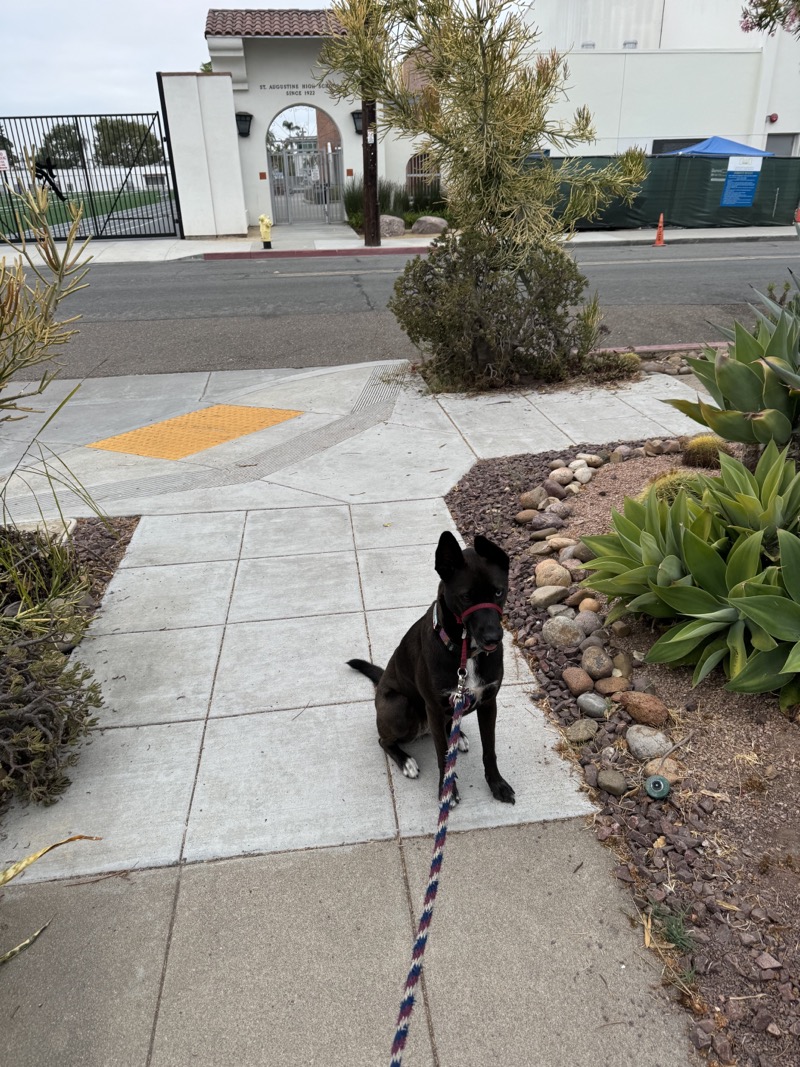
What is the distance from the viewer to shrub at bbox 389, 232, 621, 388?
25.7ft

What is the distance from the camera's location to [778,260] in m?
18.2

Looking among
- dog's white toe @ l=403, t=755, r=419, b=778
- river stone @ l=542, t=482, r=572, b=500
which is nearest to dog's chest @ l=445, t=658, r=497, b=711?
dog's white toe @ l=403, t=755, r=419, b=778

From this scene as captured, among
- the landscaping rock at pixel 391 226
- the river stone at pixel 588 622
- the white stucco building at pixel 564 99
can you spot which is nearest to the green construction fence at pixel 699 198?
the white stucco building at pixel 564 99

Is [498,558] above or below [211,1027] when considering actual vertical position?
above

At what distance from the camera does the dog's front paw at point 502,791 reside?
3.05 m

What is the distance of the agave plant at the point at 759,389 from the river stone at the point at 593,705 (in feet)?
5.78

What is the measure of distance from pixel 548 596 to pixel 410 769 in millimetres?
1528

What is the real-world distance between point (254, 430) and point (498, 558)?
552 centimetres

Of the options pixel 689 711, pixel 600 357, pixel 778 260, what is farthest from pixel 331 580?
pixel 778 260

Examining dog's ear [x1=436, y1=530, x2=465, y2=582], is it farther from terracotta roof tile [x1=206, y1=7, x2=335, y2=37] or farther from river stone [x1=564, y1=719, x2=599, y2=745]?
terracotta roof tile [x1=206, y1=7, x2=335, y2=37]

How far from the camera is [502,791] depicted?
10.0 ft

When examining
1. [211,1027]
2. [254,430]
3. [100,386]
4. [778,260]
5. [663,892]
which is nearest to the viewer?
[211,1027]

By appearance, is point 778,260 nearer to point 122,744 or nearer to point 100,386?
point 100,386

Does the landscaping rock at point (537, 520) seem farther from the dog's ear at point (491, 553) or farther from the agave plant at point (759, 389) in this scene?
the dog's ear at point (491, 553)
